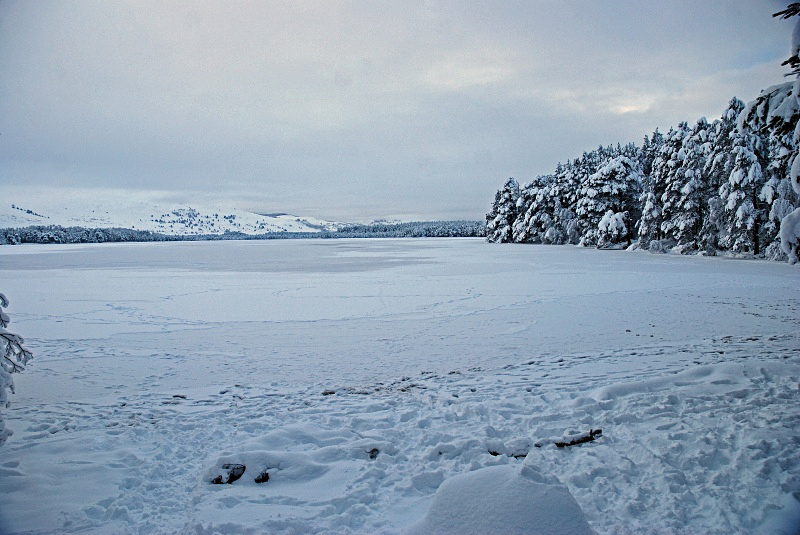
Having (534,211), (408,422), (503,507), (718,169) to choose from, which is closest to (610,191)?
(718,169)

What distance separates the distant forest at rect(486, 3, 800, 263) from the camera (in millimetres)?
26047

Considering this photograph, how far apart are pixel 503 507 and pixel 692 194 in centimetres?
3910

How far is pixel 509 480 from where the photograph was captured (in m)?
3.48

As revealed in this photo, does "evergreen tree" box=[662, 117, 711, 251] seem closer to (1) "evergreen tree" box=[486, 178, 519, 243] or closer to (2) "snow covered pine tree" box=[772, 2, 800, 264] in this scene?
(1) "evergreen tree" box=[486, 178, 519, 243]

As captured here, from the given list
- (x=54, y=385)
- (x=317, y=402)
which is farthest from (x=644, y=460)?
(x=54, y=385)

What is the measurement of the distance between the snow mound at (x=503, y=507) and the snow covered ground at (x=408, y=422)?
0.02m

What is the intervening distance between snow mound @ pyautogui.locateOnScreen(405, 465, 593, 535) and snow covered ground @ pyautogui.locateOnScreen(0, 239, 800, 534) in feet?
0.05

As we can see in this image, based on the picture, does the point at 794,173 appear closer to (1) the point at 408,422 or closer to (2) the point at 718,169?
(1) the point at 408,422

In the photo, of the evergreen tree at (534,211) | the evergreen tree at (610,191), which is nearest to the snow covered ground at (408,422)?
the evergreen tree at (610,191)

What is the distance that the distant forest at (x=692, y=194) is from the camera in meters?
26.0

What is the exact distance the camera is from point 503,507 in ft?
10.5

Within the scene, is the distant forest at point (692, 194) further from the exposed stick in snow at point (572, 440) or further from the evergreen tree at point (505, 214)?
the evergreen tree at point (505, 214)

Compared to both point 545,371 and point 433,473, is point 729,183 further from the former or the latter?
point 433,473

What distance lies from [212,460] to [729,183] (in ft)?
119
